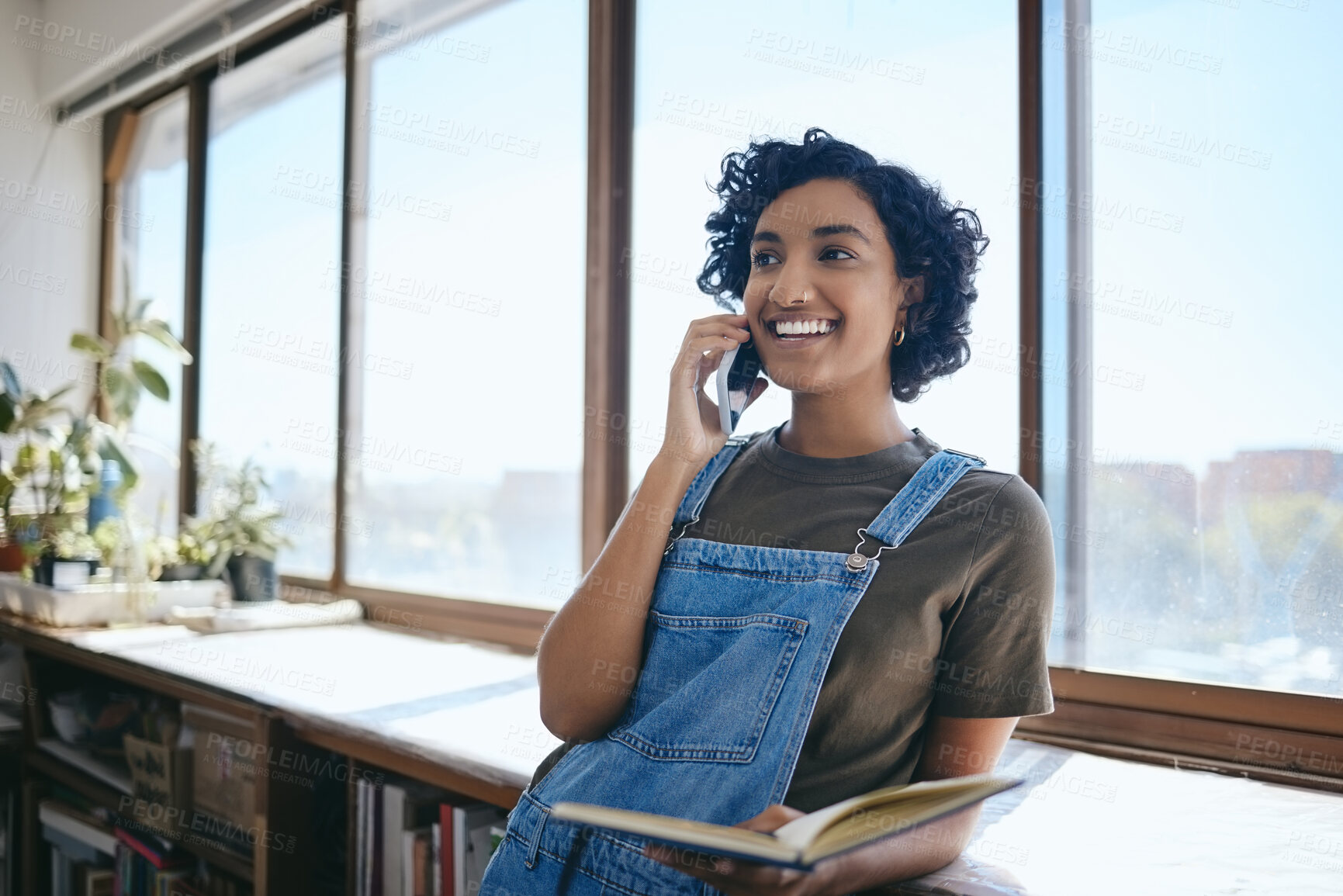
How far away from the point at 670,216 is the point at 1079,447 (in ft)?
3.51

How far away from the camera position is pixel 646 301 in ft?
7.79

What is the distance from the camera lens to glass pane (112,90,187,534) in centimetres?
410

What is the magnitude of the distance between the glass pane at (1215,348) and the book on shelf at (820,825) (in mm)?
797

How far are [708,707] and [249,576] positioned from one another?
2.33 meters

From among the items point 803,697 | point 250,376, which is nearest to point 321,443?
point 250,376

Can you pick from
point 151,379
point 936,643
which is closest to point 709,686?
point 936,643

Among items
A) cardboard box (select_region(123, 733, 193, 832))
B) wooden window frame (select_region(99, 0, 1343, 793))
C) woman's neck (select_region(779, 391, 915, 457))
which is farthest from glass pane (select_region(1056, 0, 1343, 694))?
cardboard box (select_region(123, 733, 193, 832))

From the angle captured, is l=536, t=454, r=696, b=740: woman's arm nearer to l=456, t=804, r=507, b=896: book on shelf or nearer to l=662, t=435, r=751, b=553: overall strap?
l=662, t=435, r=751, b=553: overall strap

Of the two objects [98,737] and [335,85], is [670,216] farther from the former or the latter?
[98,737]

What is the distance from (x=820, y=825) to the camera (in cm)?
84

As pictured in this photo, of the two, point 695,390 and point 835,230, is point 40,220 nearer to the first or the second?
point 695,390

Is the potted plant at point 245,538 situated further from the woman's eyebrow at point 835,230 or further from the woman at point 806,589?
the woman's eyebrow at point 835,230

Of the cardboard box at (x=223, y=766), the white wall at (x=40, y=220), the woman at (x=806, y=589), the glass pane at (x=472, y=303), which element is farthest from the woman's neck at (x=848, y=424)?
the white wall at (x=40, y=220)

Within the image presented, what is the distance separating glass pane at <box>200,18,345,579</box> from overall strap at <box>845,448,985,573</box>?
7.86 ft
